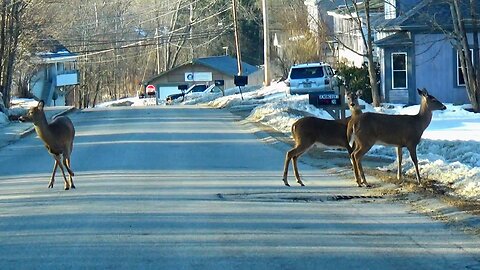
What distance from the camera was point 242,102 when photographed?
161 ft

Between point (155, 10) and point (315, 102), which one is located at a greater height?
point (155, 10)

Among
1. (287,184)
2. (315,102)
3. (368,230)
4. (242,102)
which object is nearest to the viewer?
(368,230)

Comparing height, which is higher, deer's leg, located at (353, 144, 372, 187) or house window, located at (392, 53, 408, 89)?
house window, located at (392, 53, 408, 89)

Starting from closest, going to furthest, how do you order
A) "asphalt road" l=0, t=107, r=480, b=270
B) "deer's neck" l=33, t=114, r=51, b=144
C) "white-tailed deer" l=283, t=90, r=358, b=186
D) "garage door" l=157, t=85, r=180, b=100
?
1. "asphalt road" l=0, t=107, r=480, b=270
2. "white-tailed deer" l=283, t=90, r=358, b=186
3. "deer's neck" l=33, t=114, r=51, b=144
4. "garage door" l=157, t=85, r=180, b=100

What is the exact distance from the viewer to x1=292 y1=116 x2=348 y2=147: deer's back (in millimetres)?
16234

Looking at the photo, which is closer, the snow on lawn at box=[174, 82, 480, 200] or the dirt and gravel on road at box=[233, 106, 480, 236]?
the dirt and gravel on road at box=[233, 106, 480, 236]

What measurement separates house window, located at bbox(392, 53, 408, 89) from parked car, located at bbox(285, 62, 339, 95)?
10.6 ft

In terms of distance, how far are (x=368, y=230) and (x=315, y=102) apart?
1573 centimetres

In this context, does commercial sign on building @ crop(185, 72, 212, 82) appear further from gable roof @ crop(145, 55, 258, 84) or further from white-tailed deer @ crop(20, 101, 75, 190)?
white-tailed deer @ crop(20, 101, 75, 190)

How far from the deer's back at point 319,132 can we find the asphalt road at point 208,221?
29.4 inches

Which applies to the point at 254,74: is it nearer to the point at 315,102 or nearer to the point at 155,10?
the point at 155,10

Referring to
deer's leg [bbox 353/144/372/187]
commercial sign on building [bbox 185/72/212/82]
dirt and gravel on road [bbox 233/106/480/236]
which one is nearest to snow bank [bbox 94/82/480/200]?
dirt and gravel on road [bbox 233/106/480/236]

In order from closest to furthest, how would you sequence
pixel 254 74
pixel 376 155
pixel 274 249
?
pixel 274 249, pixel 376 155, pixel 254 74

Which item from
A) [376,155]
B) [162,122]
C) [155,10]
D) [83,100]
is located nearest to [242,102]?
[162,122]
